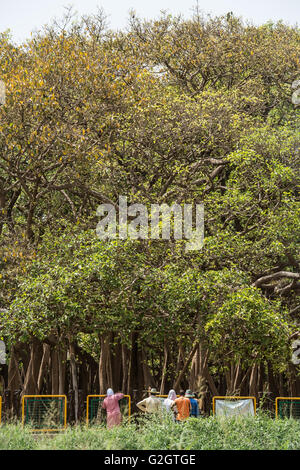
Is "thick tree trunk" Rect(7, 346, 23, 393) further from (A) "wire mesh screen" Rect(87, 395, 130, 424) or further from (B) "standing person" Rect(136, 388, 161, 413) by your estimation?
(B) "standing person" Rect(136, 388, 161, 413)

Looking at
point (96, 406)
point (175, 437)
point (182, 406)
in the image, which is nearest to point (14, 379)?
point (96, 406)

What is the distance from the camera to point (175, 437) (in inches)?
369

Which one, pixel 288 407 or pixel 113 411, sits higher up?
pixel 113 411

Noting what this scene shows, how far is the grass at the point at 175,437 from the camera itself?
9008 millimetres

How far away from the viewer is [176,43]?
21734 millimetres

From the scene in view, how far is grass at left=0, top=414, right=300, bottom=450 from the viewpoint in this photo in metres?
9.01

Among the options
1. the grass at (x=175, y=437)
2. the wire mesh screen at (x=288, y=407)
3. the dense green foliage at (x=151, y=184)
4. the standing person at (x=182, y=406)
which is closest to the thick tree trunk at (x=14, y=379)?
the dense green foliage at (x=151, y=184)

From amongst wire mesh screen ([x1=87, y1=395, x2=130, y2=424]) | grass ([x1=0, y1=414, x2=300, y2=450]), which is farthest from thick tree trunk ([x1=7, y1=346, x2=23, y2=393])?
grass ([x1=0, y1=414, x2=300, y2=450])

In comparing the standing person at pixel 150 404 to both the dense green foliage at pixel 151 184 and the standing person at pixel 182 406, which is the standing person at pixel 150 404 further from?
the dense green foliage at pixel 151 184

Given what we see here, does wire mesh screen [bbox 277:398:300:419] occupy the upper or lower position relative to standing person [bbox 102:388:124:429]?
lower

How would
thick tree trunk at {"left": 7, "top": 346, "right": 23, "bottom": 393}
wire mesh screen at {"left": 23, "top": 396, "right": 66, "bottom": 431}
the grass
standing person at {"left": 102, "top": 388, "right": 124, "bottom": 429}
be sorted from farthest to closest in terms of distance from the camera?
1. thick tree trunk at {"left": 7, "top": 346, "right": 23, "bottom": 393}
2. wire mesh screen at {"left": 23, "top": 396, "right": 66, "bottom": 431}
3. standing person at {"left": 102, "top": 388, "right": 124, "bottom": 429}
4. the grass

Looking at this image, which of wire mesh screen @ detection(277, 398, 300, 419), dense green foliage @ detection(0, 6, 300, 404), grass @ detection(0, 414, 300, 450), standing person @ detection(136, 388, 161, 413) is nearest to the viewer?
grass @ detection(0, 414, 300, 450)

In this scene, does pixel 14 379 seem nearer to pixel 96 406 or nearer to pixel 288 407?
pixel 96 406
